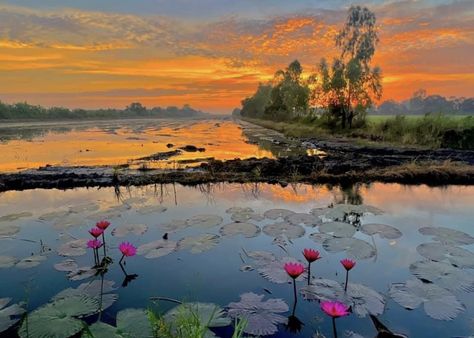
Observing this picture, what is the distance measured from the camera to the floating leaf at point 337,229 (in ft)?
15.6

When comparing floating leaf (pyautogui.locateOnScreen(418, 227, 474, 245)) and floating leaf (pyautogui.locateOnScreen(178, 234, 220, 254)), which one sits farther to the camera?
floating leaf (pyautogui.locateOnScreen(418, 227, 474, 245))

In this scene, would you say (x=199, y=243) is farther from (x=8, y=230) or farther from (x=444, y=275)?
(x=8, y=230)

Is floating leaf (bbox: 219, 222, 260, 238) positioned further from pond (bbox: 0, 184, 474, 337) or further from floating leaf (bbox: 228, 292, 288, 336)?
floating leaf (bbox: 228, 292, 288, 336)

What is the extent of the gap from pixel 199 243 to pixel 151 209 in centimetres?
231

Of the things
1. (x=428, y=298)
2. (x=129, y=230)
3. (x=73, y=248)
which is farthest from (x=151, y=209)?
(x=428, y=298)

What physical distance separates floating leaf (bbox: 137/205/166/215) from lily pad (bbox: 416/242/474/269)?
4628mm

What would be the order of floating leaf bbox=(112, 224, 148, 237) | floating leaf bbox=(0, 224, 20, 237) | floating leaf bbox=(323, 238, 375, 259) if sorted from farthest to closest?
floating leaf bbox=(0, 224, 20, 237), floating leaf bbox=(112, 224, 148, 237), floating leaf bbox=(323, 238, 375, 259)

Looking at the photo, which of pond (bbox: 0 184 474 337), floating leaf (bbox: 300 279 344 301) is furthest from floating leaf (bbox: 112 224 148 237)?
floating leaf (bbox: 300 279 344 301)

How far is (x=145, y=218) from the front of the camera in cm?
604

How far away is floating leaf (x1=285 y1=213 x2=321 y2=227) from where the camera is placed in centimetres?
542

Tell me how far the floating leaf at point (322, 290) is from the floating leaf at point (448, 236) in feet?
7.67

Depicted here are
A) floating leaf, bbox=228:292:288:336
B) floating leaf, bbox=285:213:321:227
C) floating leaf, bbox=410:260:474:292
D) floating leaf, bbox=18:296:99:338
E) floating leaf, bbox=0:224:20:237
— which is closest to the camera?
floating leaf, bbox=18:296:99:338

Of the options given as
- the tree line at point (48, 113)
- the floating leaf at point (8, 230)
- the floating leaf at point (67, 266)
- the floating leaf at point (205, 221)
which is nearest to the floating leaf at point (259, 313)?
the floating leaf at point (67, 266)

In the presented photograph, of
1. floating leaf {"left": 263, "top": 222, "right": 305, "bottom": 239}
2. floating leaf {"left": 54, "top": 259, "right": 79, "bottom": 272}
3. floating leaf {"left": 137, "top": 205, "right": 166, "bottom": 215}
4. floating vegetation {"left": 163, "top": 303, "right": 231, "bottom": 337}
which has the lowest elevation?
floating leaf {"left": 137, "top": 205, "right": 166, "bottom": 215}
